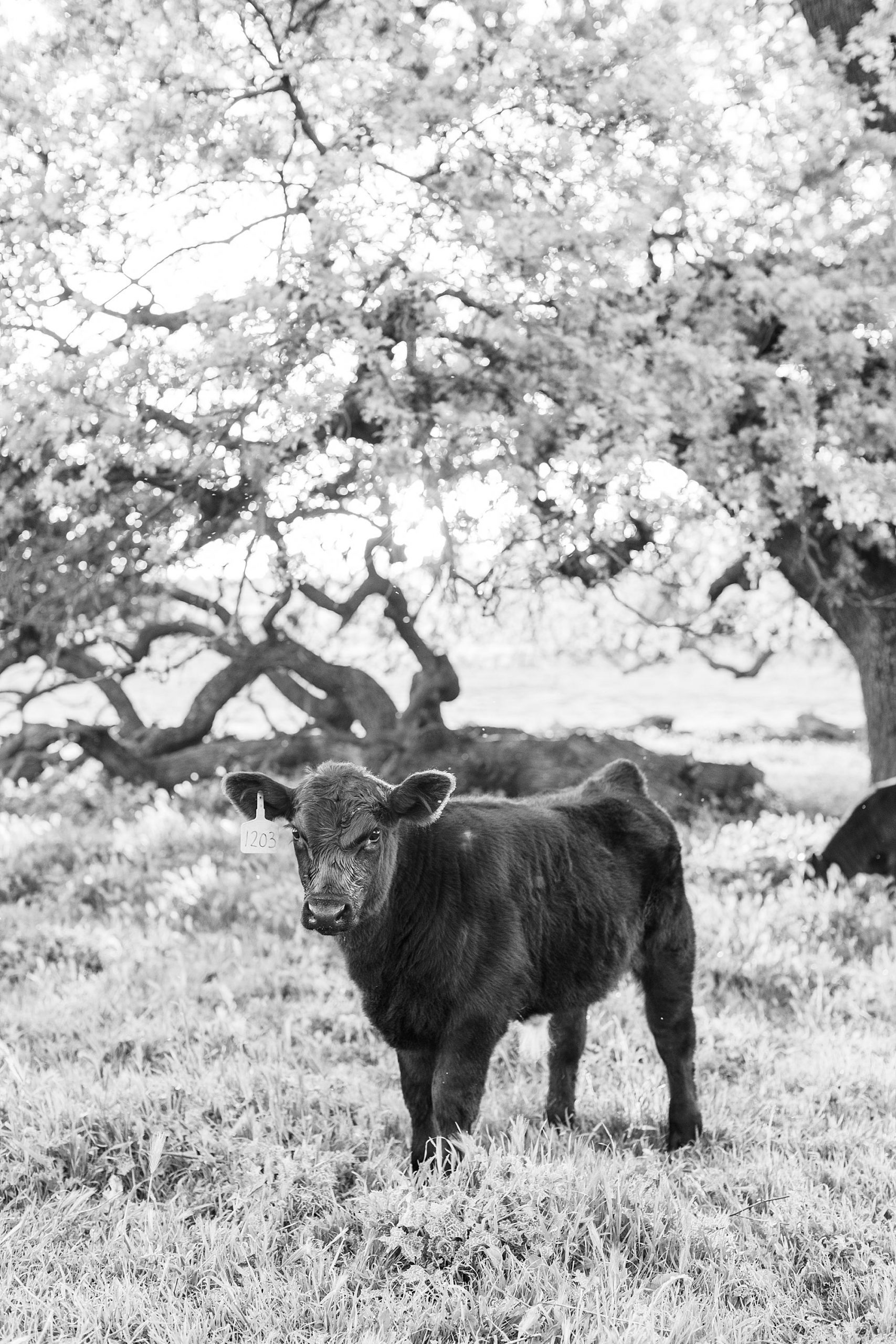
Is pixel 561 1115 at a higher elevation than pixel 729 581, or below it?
below

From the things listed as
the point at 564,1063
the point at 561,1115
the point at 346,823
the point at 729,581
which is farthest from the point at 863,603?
the point at 346,823

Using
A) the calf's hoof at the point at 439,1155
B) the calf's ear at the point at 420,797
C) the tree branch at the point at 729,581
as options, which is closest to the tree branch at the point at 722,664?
the tree branch at the point at 729,581

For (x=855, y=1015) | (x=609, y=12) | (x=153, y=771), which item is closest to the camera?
(x=855, y=1015)

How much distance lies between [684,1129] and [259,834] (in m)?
2.55

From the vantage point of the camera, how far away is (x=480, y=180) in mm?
8305

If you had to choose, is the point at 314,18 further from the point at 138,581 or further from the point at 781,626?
the point at 781,626

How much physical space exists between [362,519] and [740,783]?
24.8 feet

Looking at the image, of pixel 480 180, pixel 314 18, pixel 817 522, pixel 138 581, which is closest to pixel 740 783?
pixel 817 522

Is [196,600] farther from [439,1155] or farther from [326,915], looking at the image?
[439,1155]

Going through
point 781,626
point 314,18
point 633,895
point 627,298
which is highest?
point 314,18

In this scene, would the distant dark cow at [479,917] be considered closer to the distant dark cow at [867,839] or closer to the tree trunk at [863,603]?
the distant dark cow at [867,839]

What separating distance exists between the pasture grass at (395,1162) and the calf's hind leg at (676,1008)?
0.51ft

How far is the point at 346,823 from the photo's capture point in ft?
16.4

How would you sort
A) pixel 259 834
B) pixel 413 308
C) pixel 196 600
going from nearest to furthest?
pixel 259 834 → pixel 413 308 → pixel 196 600
